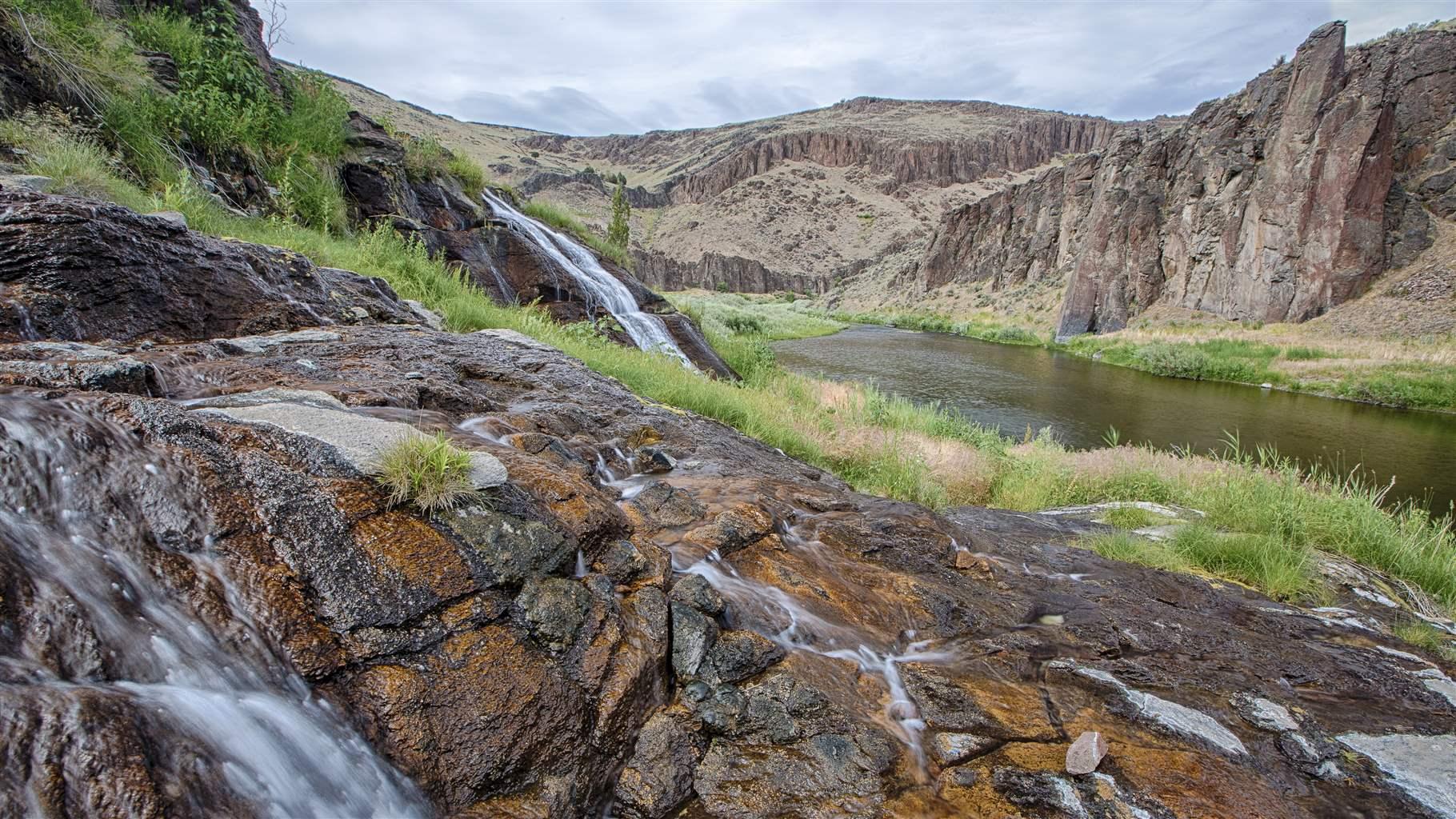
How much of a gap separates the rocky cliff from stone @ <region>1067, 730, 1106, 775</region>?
0.05 ft

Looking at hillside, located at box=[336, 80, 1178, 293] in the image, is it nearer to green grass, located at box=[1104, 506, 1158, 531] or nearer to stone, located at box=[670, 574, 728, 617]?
green grass, located at box=[1104, 506, 1158, 531]

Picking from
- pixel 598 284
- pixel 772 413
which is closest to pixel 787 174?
pixel 598 284

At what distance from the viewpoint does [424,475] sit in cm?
266

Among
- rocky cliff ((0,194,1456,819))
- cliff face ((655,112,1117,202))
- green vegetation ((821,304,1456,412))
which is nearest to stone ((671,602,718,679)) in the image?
rocky cliff ((0,194,1456,819))

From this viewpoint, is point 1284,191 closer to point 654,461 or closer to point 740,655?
point 654,461

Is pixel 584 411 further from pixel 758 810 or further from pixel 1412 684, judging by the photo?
pixel 1412 684

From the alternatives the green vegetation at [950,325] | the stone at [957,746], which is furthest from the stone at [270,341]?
the green vegetation at [950,325]

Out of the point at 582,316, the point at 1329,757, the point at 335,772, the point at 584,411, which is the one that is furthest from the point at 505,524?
the point at 582,316

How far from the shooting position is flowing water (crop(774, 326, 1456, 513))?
1360 cm

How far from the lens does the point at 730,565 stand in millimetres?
3531

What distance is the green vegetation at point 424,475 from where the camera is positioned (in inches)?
103

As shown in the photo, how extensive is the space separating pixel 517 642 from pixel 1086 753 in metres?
2.39

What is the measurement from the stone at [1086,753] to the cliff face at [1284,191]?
3851 centimetres

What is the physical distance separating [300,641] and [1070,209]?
59.8 meters
